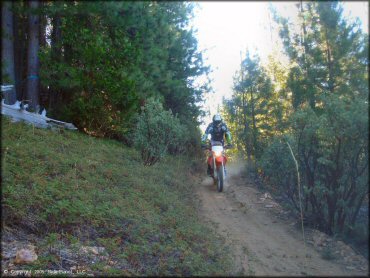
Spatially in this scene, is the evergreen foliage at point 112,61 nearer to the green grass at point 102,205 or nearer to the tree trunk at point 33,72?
the tree trunk at point 33,72

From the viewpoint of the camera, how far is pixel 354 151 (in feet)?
8.12

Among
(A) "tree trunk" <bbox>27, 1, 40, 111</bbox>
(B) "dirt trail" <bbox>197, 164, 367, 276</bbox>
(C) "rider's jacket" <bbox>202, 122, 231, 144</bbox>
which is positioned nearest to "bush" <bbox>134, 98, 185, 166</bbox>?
(C) "rider's jacket" <bbox>202, 122, 231, 144</bbox>

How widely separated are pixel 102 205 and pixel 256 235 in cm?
331

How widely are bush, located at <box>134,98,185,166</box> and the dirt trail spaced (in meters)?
1.79

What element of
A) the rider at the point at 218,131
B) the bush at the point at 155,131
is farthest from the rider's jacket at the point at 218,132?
the bush at the point at 155,131

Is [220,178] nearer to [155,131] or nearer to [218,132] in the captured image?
[218,132]

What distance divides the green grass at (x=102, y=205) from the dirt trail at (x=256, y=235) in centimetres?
37

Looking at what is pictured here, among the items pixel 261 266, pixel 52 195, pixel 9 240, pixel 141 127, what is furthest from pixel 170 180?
pixel 261 266

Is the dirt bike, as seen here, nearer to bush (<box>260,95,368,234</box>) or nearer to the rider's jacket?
the rider's jacket

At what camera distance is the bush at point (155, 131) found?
10617mm

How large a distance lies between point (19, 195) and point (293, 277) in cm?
541

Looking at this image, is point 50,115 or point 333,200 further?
point 50,115

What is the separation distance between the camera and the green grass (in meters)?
4.71

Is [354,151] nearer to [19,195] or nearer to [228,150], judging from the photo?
[19,195]
